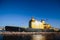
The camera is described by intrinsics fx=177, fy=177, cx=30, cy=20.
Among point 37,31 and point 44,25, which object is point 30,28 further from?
point 44,25

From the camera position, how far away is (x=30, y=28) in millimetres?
24594

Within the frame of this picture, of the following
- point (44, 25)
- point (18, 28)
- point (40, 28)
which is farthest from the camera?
point (44, 25)

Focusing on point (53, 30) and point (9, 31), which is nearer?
point (9, 31)

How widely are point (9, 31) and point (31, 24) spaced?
3503 millimetres

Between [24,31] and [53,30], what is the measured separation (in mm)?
4778

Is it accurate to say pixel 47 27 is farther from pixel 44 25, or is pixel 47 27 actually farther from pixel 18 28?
pixel 18 28

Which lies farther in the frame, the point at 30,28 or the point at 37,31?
the point at 37,31

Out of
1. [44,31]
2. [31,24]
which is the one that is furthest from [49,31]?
[31,24]

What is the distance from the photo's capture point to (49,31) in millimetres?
26281

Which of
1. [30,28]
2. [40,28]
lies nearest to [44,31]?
[40,28]

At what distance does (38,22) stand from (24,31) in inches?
136

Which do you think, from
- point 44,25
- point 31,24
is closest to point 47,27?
point 44,25

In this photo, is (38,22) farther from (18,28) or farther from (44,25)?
(18,28)

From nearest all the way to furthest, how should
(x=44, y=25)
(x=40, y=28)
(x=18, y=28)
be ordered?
(x=18, y=28)
(x=40, y=28)
(x=44, y=25)
